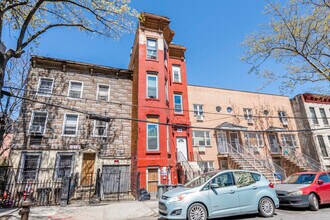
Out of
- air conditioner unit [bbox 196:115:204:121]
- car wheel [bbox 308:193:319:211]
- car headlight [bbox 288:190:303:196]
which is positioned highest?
air conditioner unit [bbox 196:115:204:121]

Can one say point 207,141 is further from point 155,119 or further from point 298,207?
point 298,207

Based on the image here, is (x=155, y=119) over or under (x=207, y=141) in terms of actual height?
over

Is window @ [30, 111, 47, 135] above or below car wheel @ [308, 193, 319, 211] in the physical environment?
above

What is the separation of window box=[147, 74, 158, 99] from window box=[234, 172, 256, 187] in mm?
9782

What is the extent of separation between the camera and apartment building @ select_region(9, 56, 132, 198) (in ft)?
41.7

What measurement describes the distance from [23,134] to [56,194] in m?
5.20

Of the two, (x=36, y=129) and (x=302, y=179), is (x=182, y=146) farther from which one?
(x=36, y=129)

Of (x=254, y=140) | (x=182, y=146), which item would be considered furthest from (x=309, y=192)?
(x=254, y=140)

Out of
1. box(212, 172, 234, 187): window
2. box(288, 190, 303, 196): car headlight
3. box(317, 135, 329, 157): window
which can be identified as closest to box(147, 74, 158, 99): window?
box(212, 172, 234, 187): window

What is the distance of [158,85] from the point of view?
15.4 meters

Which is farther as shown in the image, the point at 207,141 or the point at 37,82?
the point at 207,141

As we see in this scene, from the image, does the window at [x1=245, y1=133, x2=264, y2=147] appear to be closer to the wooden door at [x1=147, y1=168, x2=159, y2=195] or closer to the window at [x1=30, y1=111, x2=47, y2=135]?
the wooden door at [x1=147, y1=168, x2=159, y2=195]

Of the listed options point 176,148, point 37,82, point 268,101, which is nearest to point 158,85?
point 176,148

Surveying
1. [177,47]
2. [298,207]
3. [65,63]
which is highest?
[177,47]
